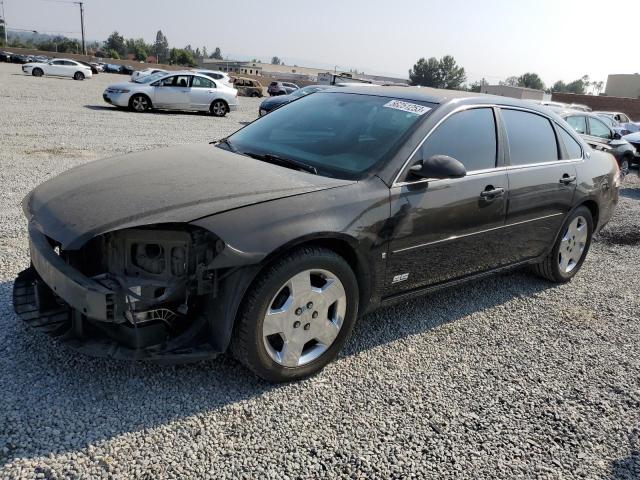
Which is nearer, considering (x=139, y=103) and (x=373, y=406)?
(x=373, y=406)

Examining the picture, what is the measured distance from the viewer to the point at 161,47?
137125mm

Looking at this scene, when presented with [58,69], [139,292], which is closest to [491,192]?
[139,292]

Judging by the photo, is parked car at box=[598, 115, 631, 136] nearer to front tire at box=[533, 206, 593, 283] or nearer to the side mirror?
front tire at box=[533, 206, 593, 283]

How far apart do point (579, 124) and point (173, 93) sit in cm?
1269

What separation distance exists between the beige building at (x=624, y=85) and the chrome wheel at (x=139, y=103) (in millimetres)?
74028

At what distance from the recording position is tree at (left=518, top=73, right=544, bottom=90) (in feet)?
411

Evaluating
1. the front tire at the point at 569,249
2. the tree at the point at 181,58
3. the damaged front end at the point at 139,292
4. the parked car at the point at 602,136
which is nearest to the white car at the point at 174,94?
the parked car at the point at 602,136

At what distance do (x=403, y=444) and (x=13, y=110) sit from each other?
1528 cm

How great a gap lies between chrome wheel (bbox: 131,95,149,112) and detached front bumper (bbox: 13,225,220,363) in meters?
16.1

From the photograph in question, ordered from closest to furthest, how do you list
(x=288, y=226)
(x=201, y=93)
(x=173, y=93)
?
(x=288, y=226), (x=173, y=93), (x=201, y=93)

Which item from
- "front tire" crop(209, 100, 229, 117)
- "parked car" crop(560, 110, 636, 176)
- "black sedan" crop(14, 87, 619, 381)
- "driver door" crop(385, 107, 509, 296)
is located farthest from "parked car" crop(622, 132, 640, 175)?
"front tire" crop(209, 100, 229, 117)

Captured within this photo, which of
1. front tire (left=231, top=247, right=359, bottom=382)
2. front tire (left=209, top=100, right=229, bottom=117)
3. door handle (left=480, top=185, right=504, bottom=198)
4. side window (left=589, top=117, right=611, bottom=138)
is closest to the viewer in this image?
front tire (left=231, top=247, right=359, bottom=382)

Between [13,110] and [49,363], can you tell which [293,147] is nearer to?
[49,363]

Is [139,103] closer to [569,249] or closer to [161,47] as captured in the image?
[569,249]
